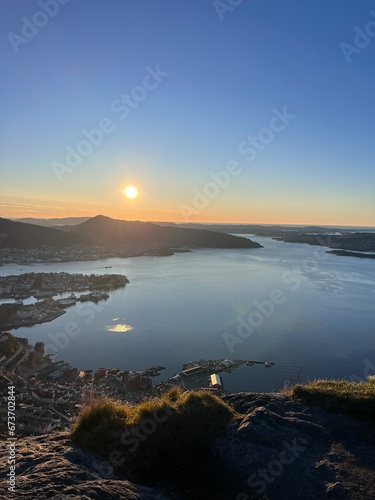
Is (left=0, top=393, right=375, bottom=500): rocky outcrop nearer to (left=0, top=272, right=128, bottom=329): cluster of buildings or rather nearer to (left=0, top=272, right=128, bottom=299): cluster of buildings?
(left=0, top=272, right=128, bottom=329): cluster of buildings

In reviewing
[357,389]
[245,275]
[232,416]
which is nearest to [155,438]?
[232,416]

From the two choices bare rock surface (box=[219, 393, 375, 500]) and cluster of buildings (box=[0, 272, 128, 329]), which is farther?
cluster of buildings (box=[0, 272, 128, 329])

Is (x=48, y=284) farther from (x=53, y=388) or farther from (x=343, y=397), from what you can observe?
(x=343, y=397)

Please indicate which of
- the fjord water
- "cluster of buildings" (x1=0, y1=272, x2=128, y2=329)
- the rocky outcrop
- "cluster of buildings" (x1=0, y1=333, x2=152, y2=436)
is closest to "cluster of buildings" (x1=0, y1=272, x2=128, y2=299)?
"cluster of buildings" (x1=0, y1=272, x2=128, y2=329)

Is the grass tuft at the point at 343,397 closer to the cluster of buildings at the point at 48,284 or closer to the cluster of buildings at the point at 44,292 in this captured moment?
the cluster of buildings at the point at 44,292

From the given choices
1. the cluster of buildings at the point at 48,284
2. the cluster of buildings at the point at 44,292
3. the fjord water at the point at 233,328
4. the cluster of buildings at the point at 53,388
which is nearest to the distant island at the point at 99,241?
the cluster of buildings at the point at 48,284

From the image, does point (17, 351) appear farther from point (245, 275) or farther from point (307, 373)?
point (245, 275)
